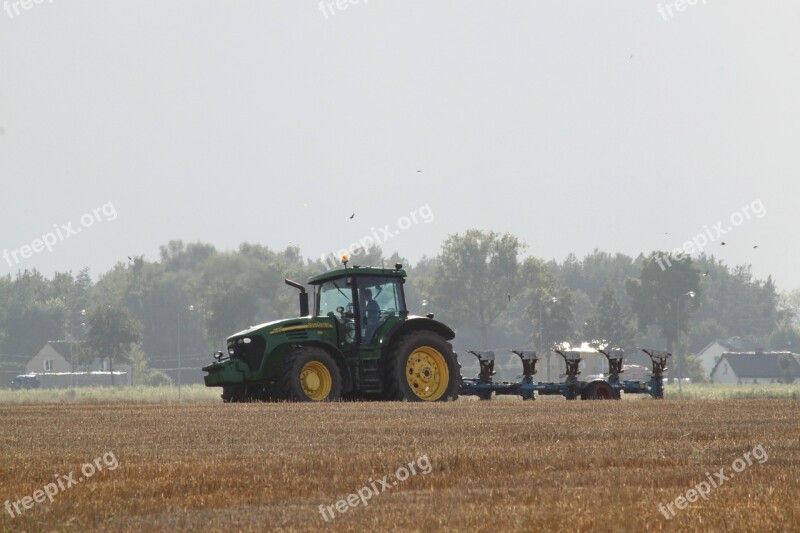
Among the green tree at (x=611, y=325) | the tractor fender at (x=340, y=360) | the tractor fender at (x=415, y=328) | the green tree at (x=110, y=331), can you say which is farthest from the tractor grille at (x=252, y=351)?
the green tree at (x=611, y=325)

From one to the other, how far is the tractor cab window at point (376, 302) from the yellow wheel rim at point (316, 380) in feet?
3.73

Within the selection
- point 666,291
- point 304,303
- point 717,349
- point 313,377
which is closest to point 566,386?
point 304,303

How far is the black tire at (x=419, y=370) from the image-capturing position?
23141 millimetres

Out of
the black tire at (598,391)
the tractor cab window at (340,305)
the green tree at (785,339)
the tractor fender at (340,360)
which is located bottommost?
the black tire at (598,391)

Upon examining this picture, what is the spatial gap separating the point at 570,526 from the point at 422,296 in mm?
120171

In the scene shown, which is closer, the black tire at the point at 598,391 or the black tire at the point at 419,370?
the black tire at the point at 419,370

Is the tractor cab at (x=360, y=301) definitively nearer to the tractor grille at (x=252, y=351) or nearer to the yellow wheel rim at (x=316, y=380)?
the yellow wheel rim at (x=316, y=380)

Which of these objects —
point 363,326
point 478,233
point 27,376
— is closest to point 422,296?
point 478,233

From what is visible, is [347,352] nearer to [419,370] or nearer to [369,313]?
[369,313]

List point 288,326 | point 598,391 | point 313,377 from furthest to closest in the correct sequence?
point 598,391 → point 288,326 → point 313,377

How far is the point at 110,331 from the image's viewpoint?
101000 mm

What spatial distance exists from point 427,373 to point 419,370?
247 millimetres

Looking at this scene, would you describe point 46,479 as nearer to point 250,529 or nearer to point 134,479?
point 134,479

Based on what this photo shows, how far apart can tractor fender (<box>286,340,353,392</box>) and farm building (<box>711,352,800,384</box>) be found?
4161 inches
